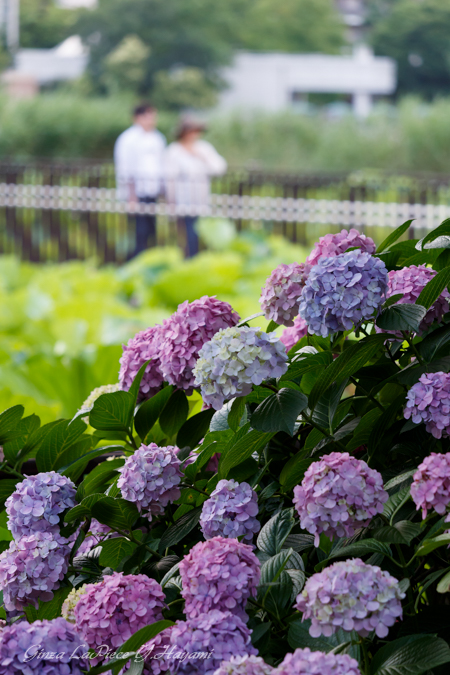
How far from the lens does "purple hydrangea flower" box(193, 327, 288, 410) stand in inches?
31.0

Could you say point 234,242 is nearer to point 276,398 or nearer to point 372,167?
point 276,398

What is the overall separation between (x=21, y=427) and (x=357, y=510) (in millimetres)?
506

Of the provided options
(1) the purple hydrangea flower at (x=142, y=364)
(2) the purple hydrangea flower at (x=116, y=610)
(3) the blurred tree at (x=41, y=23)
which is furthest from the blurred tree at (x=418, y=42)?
(2) the purple hydrangea flower at (x=116, y=610)

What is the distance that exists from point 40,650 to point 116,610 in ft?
0.38

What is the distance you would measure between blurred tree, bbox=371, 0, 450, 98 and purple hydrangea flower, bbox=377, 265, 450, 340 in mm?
42986

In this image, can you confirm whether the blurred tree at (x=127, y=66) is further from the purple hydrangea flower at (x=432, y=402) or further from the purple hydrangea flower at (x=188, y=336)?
the purple hydrangea flower at (x=432, y=402)

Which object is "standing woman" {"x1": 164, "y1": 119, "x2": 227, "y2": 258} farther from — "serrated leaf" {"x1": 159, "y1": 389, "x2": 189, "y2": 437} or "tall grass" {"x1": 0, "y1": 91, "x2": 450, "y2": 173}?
"tall grass" {"x1": 0, "y1": 91, "x2": 450, "y2": 173}

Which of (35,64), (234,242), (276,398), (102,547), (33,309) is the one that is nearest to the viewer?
(276,398)

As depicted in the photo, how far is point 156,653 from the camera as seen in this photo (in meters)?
0.73

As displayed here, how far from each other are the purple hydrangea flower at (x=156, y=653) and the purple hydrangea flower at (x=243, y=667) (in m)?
0.10

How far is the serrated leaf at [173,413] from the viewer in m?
1.01

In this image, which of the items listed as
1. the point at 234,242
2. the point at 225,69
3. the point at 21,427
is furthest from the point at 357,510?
the point at 225,69

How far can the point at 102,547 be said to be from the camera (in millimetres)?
928

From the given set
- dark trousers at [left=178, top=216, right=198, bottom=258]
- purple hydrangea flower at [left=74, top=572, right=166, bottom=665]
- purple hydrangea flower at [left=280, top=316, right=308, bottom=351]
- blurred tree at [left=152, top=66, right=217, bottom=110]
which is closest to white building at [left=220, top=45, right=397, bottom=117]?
blurred tree at [left=152, top=66, right=217, bottom=110]
